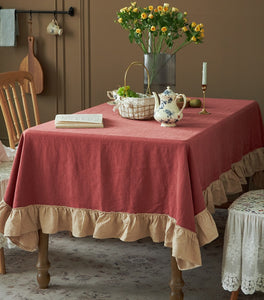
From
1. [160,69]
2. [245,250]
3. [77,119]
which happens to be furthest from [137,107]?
[245,250]

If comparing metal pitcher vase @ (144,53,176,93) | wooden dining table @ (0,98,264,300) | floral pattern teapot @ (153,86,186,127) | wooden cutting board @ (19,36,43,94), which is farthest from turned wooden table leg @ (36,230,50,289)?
wooden cutting board @ (19,36,43,94)

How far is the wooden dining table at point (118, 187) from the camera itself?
2363 mm

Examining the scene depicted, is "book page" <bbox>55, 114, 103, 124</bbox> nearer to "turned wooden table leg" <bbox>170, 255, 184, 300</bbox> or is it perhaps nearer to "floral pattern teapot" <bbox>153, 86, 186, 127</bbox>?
"floral pattern teapot" <bbox>153, 86, 186, 127</bbox>

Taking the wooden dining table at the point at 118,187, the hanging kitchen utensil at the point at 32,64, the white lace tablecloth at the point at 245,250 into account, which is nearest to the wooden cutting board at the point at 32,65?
the hanging kitchen utensil at the point at 32,64

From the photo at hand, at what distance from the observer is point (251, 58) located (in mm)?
4352

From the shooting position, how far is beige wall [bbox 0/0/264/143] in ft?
14.3

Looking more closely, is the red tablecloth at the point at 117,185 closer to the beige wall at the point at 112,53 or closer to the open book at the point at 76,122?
the open book at the point at 76,122

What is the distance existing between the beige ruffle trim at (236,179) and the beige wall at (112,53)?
38.9 inches

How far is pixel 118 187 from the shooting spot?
2484 millimetres

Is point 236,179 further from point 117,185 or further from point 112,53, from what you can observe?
point 112,53

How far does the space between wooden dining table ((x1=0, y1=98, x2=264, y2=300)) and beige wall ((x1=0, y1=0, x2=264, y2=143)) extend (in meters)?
1.74

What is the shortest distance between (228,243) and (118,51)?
2.55 m

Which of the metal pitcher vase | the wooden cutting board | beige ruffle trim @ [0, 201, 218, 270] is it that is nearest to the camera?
beige ruffle trim @ [0, 201, 218, 270]

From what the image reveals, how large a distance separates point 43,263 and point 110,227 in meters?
0.43
